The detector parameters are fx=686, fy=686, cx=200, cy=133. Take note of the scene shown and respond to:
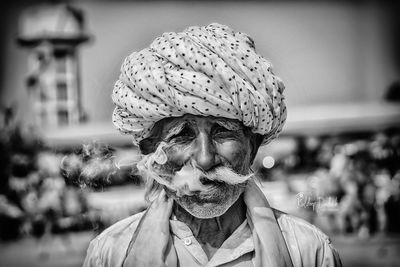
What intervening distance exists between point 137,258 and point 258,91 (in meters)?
0.72

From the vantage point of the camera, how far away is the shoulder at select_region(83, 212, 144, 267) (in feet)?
8.22

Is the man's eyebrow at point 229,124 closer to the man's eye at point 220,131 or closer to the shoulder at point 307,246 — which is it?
the man's eye at point 220,131

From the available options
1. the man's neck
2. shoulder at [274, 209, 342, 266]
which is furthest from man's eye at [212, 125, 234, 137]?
shoulder at [274, 209, 342, 266]

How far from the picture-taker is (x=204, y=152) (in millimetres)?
2285

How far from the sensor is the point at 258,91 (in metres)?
2.34

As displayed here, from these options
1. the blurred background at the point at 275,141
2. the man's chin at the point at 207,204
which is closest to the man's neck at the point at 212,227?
the man's chin at the point at 207,204

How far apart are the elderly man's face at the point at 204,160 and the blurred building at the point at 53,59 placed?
1320 centimetres

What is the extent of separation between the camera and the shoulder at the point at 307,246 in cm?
244

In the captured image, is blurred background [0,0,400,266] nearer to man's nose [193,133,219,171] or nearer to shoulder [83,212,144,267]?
shoulder [83,212,144,267]

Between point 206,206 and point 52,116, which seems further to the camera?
point 52,116

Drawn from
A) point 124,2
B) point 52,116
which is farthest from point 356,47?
point 52,116

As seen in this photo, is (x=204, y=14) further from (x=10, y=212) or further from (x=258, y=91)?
(x=258, y=91)

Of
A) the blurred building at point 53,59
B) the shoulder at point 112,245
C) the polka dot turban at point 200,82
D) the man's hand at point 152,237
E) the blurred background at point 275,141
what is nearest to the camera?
the polka dot turban at point 200,82

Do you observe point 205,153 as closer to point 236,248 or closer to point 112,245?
point 236,248
